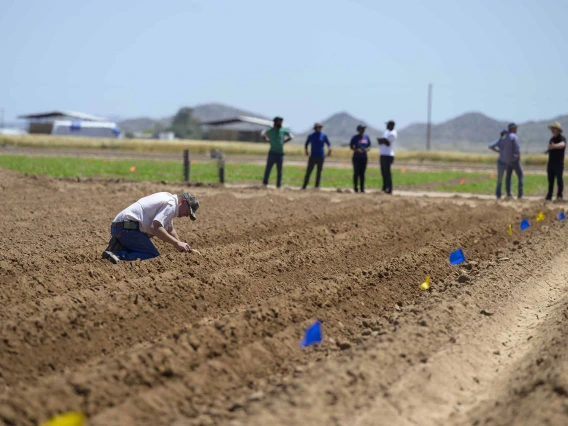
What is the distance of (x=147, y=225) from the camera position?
29.5 feet

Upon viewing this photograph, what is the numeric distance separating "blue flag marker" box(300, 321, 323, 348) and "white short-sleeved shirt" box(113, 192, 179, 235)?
281 cm

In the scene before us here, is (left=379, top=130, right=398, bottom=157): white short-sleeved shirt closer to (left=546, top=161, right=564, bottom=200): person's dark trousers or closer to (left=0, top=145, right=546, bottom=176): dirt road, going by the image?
(left=546, top=161, right=564, bottom=200): person's dark trousers

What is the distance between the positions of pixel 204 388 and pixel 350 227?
7.56 meters

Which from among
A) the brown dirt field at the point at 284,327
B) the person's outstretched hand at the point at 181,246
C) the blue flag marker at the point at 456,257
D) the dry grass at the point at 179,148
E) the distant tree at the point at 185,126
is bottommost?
the brown dirt field at the point at 284,327

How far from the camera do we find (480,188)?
23.7 metres

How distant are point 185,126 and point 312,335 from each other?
132704 mm

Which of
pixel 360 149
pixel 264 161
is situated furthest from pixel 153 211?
pixel 264 161

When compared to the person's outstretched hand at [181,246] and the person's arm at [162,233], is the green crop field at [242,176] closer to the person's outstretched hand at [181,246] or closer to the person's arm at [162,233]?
the person's outstretched hand at [181,246]

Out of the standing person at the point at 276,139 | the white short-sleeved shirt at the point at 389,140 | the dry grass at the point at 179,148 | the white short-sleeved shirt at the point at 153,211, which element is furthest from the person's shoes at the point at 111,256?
the dry grass at the point at 179,148

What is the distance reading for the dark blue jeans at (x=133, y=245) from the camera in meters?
9.12

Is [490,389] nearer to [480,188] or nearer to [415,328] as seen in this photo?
[415,328]

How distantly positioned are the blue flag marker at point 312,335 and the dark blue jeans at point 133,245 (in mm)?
3265

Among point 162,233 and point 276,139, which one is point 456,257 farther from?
point 276,139

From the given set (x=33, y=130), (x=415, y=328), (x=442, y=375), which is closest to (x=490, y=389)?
(x=442, y=375)
